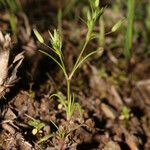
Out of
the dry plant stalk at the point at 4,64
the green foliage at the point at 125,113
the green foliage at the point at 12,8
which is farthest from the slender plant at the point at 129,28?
the dry plant stalk at the point at 4,64

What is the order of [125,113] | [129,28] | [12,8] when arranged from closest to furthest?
1. [125,113]
2. [129,28]
3. [12,8]

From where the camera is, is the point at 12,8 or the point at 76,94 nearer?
the point at 76,94

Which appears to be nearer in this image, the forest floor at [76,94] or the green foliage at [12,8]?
the forest floor at [76,94]

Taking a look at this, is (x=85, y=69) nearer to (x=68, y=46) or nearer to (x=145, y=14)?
(x=68, y=46)

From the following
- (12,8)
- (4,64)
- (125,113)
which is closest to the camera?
(4,64)

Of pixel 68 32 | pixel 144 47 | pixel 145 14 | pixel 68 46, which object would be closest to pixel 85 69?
pixel 68 46

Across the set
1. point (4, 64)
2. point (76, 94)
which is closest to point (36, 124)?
point (4, 64)

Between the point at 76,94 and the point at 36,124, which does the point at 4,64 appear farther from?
the point at 76,94

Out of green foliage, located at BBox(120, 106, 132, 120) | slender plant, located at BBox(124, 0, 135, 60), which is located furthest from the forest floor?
slender plant, located at BBox(124, 0, 135, 60)

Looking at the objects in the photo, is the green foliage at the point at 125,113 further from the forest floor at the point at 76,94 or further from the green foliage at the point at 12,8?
the green foliage at the point at 12,8

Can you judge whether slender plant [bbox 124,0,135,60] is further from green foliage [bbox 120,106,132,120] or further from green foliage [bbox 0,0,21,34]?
green foliage [bbox 0,0,21,34]

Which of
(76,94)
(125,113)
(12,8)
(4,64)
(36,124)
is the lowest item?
(125,113)

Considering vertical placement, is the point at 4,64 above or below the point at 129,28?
above
